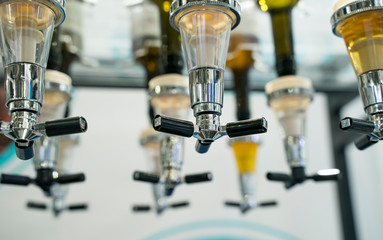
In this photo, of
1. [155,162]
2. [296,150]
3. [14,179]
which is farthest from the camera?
[155,162]

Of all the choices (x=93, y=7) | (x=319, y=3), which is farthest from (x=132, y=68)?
(x=319, y=3)

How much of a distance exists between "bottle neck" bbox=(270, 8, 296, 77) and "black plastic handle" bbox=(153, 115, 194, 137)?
0.53 m

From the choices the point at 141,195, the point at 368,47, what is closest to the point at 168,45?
the point at 368,47

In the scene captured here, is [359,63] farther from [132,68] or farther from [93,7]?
[132,68]

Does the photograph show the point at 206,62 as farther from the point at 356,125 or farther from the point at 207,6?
the point at 356,125

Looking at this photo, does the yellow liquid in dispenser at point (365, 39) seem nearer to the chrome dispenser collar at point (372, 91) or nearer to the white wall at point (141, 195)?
the chrome dispenser collar at point (372, 91)

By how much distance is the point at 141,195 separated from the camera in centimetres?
168

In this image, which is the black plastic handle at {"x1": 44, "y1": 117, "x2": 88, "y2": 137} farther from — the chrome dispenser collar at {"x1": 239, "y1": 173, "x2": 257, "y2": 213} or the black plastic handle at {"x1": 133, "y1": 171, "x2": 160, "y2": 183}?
the chrome dispenser collar at {"x1": 239, "y1": 173, "x2": 257, "y2": 213}

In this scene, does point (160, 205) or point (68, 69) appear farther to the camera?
point (160, 205)

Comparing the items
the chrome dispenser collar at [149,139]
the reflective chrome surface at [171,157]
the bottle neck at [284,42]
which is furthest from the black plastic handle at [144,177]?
the bottle neck at [284,42]

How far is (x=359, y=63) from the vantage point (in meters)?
0.74

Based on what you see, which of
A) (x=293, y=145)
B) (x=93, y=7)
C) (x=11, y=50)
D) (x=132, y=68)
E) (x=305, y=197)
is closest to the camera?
(x=11, y=50)

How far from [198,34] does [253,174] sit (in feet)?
2.07

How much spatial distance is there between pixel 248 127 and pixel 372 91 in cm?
→ 22
